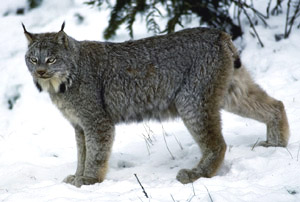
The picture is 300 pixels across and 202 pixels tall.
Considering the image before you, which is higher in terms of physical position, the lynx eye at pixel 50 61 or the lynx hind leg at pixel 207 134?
the lynx eye at pixel 50 61

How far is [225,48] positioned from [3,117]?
358 cm

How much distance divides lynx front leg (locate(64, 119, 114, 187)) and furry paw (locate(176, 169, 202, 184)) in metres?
0.76

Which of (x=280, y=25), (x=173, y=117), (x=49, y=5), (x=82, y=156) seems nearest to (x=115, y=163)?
(x=82, y=156)

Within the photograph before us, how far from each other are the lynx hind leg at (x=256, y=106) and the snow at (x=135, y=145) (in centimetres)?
21

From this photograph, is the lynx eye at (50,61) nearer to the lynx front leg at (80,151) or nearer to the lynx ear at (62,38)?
the lynx ear at (62,38)

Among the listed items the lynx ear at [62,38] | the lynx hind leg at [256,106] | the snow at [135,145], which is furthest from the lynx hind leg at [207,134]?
the lynx ear at [62,38]

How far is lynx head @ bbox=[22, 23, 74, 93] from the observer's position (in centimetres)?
463

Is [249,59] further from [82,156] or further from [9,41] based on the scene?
[9,41]

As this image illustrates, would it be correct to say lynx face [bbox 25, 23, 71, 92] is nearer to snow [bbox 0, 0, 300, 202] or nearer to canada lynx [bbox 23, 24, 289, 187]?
canada lynx [bbox 23, 24, 289, 187]

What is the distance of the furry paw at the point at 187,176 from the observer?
4.39m

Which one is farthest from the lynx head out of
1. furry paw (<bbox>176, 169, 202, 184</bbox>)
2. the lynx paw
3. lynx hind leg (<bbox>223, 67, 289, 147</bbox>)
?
lynx hind leg (<bbox>223, 67, 289, 147</bbox>)

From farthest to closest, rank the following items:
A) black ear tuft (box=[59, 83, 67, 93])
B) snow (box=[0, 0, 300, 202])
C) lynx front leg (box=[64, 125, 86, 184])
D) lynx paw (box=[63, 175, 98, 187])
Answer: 1. lynx front leg (box=[64, 125, 86, 184])
2. black ear tuft (box=[59, 83, 67, 93])
3. lynx paw (box=[63, 175, 98, 187])
4. snow (box=[0, 0, 300, 202])

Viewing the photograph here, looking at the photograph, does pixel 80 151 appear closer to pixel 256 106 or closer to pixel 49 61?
pixel 49 61

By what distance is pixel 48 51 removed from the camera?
15.3ft
